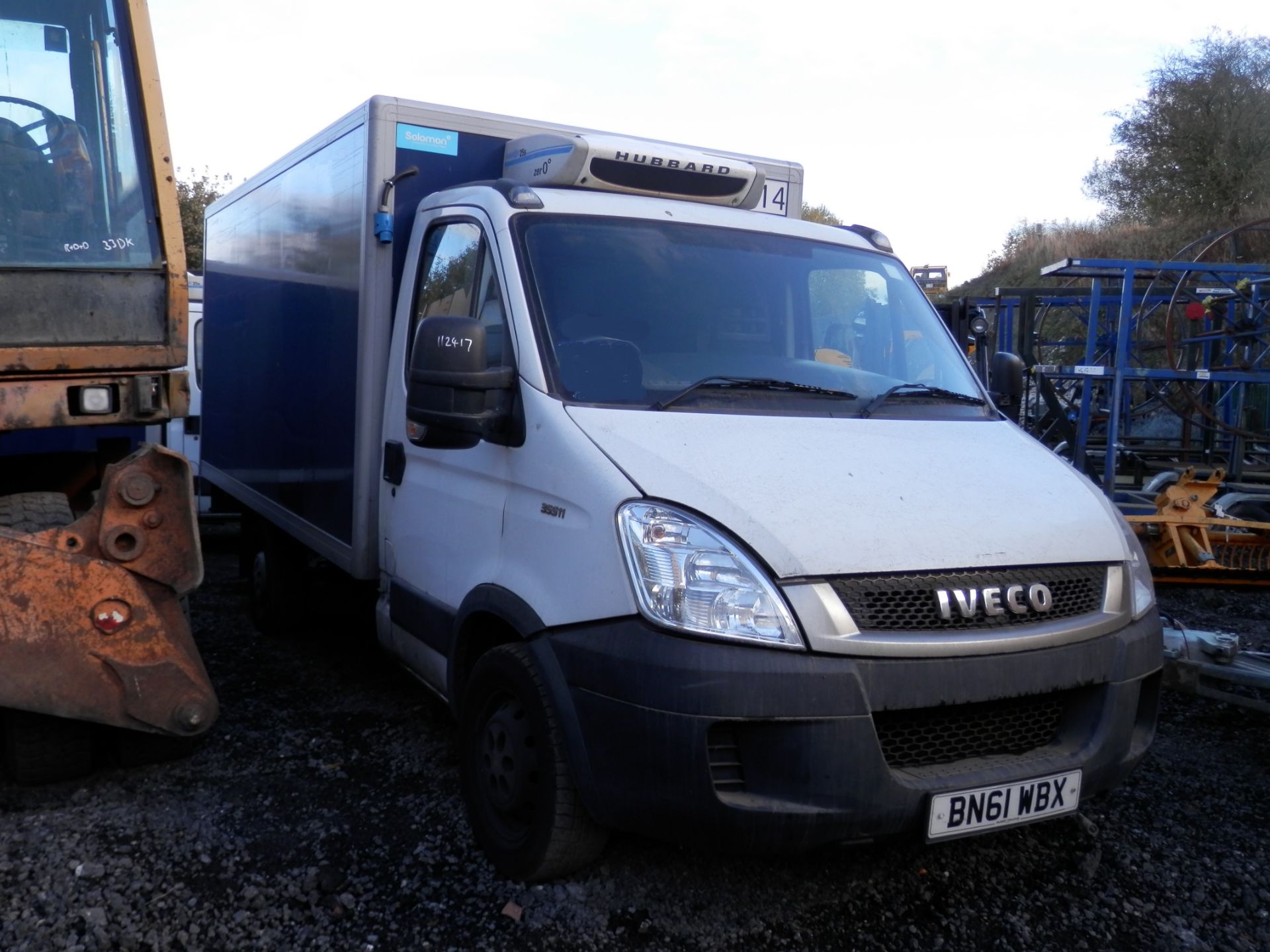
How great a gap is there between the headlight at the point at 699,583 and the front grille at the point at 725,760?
245mm

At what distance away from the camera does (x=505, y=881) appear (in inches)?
134

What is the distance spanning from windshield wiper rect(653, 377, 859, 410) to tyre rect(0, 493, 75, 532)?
82.3 inches

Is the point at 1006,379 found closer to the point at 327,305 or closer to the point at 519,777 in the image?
the point at 519,777

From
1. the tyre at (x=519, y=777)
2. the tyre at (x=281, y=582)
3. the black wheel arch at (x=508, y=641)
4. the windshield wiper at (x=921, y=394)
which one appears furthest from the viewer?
the tyre at (x=281, y=582)

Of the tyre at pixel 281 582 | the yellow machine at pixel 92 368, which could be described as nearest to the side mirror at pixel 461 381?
the yellow machine at pixel 92 368

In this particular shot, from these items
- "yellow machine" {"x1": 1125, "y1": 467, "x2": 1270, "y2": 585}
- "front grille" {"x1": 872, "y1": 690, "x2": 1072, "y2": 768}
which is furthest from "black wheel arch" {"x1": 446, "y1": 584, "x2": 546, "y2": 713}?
"yellow machine" {"x1": 1125, "y1": 467, "x2": 1270, "y2": 585}

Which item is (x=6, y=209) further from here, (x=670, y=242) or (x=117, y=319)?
(x=670, y=242)

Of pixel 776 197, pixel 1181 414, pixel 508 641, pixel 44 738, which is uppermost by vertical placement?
pixel 776 197

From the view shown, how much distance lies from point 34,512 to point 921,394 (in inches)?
120

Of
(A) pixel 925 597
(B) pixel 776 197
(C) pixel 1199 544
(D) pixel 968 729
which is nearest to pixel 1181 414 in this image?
(C) pixel 1199 544

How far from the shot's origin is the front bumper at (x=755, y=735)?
9.00 ft

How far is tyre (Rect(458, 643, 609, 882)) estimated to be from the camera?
313 cm

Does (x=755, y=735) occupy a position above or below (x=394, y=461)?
below

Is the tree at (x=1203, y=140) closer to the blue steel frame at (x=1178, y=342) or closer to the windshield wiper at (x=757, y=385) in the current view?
the blue steel frame at (x=1178, y=342)
